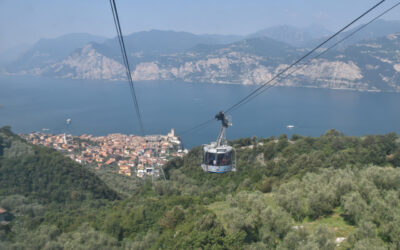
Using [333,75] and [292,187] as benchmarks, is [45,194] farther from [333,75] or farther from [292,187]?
[333,75]

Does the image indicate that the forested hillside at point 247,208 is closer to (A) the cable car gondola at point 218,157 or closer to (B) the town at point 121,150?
(A) the cable car gondola at point 218,157

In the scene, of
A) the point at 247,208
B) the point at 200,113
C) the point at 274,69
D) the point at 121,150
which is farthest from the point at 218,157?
the point at 274,69

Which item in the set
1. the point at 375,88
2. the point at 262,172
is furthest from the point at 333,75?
the point at 262,172

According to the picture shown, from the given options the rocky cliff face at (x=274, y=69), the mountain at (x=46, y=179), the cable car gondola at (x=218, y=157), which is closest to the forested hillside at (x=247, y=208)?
the mountain at (x=46, y=179)

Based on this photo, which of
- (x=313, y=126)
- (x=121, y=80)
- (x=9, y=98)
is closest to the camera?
(x=313, y=126)

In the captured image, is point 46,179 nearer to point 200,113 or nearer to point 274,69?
point 200,113

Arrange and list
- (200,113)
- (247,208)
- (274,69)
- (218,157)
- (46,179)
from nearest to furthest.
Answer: (247,208) → (218,157) → (46,179) → (200,113) → (274,69)

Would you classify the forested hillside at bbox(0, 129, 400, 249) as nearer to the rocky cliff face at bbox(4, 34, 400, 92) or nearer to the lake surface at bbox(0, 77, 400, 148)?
the lake surface at bbox(0, 77, 400, 148)
